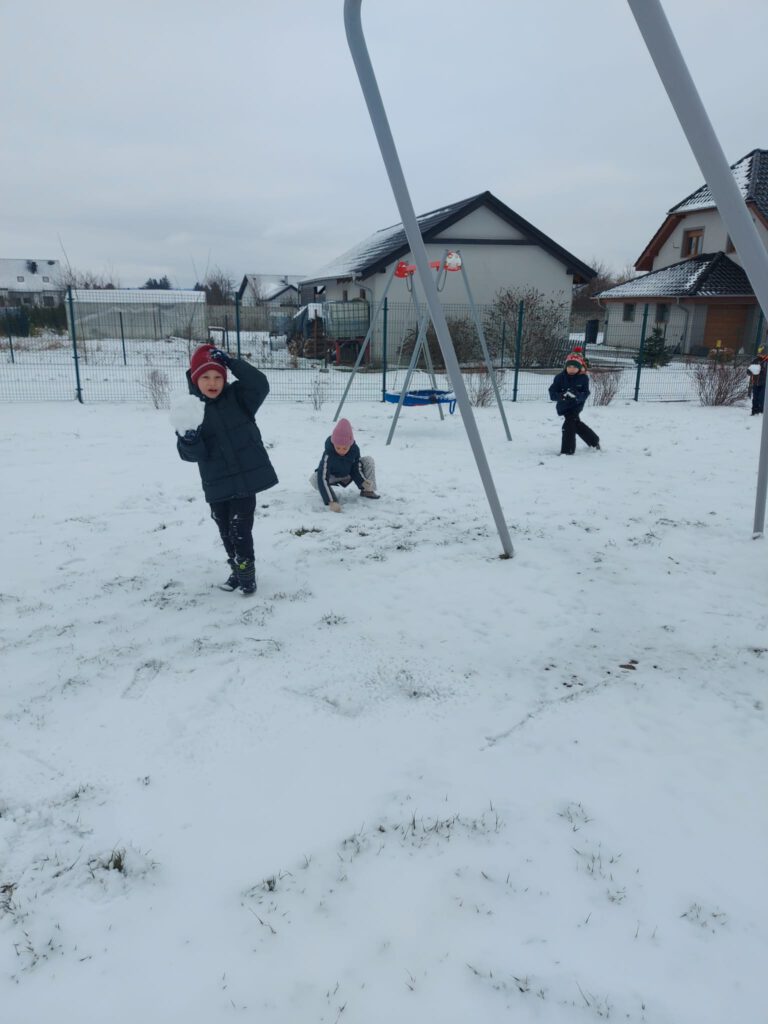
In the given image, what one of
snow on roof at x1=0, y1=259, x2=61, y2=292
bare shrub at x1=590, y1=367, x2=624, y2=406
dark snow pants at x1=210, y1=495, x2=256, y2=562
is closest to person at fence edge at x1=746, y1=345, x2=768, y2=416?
bare shrub at x1=590, y1=367, x2=624, y2=406

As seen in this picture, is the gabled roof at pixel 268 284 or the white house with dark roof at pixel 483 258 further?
the gabled roof at pixel 268 284

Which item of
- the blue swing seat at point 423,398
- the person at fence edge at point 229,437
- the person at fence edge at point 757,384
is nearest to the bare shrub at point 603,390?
the person at fence edge at point 757,384

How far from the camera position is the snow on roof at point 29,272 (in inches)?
2655

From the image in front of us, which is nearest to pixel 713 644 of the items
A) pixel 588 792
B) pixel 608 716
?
pixel 608 716

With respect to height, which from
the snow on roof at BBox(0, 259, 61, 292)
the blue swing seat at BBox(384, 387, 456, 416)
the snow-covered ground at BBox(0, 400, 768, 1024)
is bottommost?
the snow-covered ground at BBox(0, 400, 768, 1024)

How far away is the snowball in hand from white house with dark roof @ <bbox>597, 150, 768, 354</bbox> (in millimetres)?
21848

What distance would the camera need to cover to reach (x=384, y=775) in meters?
2.50

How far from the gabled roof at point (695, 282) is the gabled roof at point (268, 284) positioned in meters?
33.0

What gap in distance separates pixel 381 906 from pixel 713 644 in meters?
2.38

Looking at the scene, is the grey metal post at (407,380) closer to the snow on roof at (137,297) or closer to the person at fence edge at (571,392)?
the person at fence edge at (571,392)

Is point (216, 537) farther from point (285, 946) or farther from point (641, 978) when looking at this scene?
point (641, 978)

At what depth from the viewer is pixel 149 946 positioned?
1822 mm

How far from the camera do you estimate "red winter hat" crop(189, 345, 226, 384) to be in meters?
3.79

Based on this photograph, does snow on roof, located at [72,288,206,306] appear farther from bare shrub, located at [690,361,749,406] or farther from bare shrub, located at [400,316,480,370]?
bare shrub, located at [690,361,749,406]
